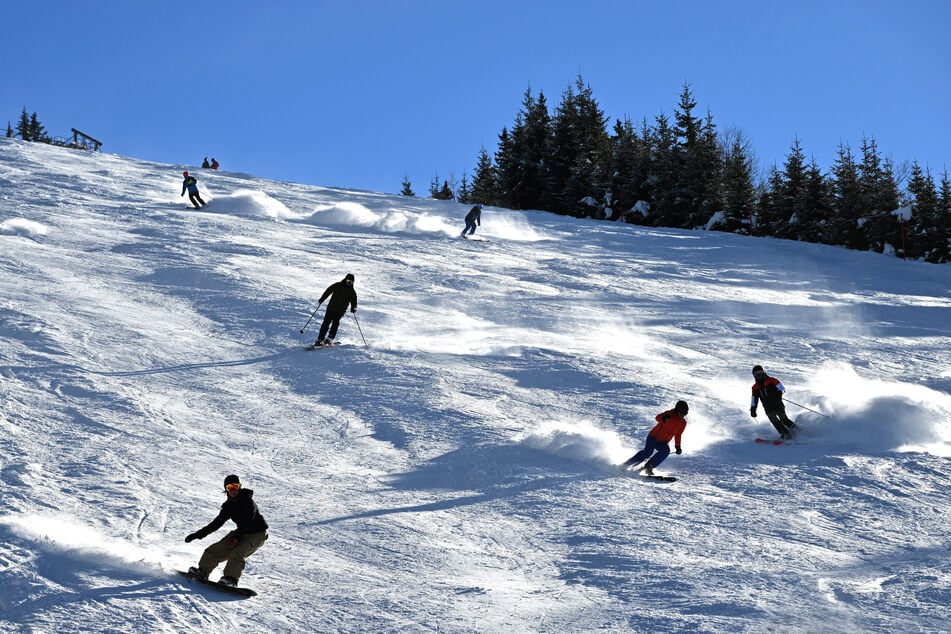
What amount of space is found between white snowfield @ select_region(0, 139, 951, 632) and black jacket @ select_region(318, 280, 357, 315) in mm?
696

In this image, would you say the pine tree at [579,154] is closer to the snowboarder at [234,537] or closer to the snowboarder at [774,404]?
the snowboarder at [774,404]

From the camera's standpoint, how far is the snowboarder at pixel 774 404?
1133 centimetres

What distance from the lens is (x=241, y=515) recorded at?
7027mm

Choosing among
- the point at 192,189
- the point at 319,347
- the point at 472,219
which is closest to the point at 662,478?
the point at 319,347

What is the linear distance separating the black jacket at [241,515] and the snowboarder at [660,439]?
4601 mm

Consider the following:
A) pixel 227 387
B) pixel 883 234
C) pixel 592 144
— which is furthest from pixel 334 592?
pixel 592 144

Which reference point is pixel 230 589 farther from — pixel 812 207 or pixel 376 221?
pixel 812 207

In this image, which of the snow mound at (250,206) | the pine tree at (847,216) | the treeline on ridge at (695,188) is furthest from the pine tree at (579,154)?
the snow mound at (250,206)

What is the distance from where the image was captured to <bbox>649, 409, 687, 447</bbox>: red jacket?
10.0m

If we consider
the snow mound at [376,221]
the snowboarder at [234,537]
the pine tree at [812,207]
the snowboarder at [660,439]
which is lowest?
the snowboarder at [234,537]

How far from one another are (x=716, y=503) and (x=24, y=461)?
692cm

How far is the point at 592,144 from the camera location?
46.1 meters

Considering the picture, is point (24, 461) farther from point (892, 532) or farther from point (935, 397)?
point (935, 397)

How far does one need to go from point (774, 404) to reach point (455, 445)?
407cm
